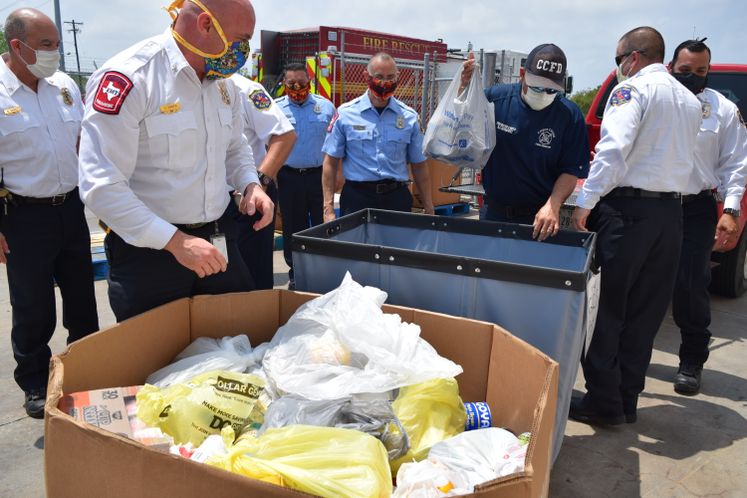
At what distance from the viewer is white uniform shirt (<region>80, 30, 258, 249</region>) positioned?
171 cm

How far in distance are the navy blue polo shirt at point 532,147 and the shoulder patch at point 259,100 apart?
126 centimetres

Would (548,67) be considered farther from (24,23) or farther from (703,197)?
(24,23)

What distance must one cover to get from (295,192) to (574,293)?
138 inches

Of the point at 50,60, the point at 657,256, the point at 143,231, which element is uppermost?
the point at 50,60

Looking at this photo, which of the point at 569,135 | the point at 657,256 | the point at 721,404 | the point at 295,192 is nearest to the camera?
the point at 657,256

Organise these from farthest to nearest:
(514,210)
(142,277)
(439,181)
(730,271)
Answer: (439,181)
(730,271)
(514,210)
(142,277)

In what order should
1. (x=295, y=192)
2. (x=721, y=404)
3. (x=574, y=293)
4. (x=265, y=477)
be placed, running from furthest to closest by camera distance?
(x=295, y=192) < (x=721, y=404) < (x=574, y=293) < (x=265, y=477)

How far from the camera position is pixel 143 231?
172 centimetres

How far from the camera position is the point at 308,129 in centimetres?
507

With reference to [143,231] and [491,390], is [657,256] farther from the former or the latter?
[143,231]

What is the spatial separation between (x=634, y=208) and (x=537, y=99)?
0.72m

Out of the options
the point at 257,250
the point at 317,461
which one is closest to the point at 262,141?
the point at 257,250

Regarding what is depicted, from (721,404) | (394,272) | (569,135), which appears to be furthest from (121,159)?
(721,404)

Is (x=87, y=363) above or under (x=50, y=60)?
under
